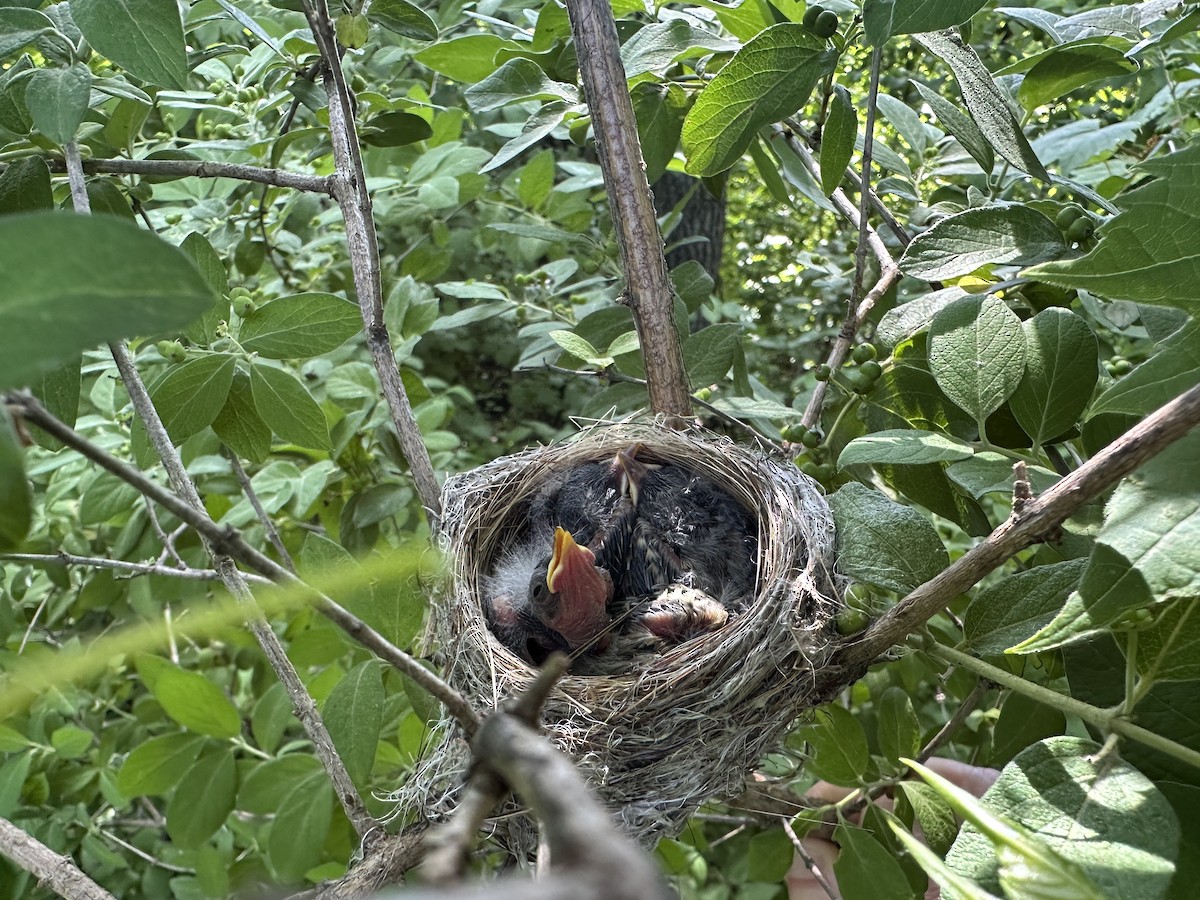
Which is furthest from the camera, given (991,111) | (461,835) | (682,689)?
(682,689)

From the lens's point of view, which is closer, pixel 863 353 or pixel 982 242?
pixel 982 242

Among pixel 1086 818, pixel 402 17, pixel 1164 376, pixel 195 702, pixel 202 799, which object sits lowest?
pixel 202 799

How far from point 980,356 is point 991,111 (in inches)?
10.7

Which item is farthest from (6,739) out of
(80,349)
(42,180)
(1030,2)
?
(1030,2)

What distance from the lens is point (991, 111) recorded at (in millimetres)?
916

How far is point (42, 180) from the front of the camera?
868 mm

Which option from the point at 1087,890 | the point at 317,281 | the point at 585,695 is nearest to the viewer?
the point at 1087,890

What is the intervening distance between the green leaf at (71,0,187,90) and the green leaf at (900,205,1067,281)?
628mm

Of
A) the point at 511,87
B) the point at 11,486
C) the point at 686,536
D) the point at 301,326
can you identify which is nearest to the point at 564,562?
the point at 686,536

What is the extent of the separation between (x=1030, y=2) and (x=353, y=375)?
1.45m

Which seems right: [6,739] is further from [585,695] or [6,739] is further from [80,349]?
[80,349]

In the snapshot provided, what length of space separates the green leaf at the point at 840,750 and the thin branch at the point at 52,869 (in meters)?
0.70

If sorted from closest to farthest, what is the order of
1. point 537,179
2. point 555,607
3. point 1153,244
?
point 1153,244, point 555,607, point 537,179

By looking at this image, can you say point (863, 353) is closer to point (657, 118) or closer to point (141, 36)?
point (657, 118)
